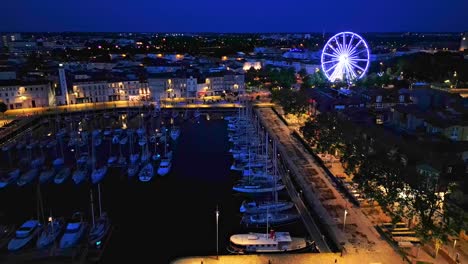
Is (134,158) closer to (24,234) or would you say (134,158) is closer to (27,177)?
(27,177)

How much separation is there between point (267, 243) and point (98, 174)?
1092 centimetres

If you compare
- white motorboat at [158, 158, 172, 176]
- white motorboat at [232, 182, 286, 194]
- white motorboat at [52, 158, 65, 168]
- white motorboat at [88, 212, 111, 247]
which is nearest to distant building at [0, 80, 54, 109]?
white motorboat at [52, 158, 65, 168]

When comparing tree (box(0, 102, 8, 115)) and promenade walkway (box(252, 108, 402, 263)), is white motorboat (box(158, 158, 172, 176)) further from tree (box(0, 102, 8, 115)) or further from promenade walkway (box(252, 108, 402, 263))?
tree (box(0, 102, 8, 115))

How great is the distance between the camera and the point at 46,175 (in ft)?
67.2

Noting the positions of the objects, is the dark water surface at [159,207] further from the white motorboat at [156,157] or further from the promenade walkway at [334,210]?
the promenade walkway at [334,210]

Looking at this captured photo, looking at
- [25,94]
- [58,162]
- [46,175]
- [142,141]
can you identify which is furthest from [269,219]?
[25,94]

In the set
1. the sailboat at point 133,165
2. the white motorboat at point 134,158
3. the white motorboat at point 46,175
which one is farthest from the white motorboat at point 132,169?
the white motorboat at point 46,175

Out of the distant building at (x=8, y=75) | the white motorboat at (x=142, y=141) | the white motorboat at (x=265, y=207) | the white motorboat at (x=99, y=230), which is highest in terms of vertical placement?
the distant building at (x=8, y=75)

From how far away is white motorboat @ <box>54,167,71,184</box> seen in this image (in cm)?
1989

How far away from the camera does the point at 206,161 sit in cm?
2383

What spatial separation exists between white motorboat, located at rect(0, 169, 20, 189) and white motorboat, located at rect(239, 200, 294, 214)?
1232 cm

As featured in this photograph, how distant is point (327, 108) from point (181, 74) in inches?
752

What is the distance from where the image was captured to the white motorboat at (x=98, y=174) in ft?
65.7

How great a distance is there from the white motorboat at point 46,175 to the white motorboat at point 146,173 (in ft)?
15.7
